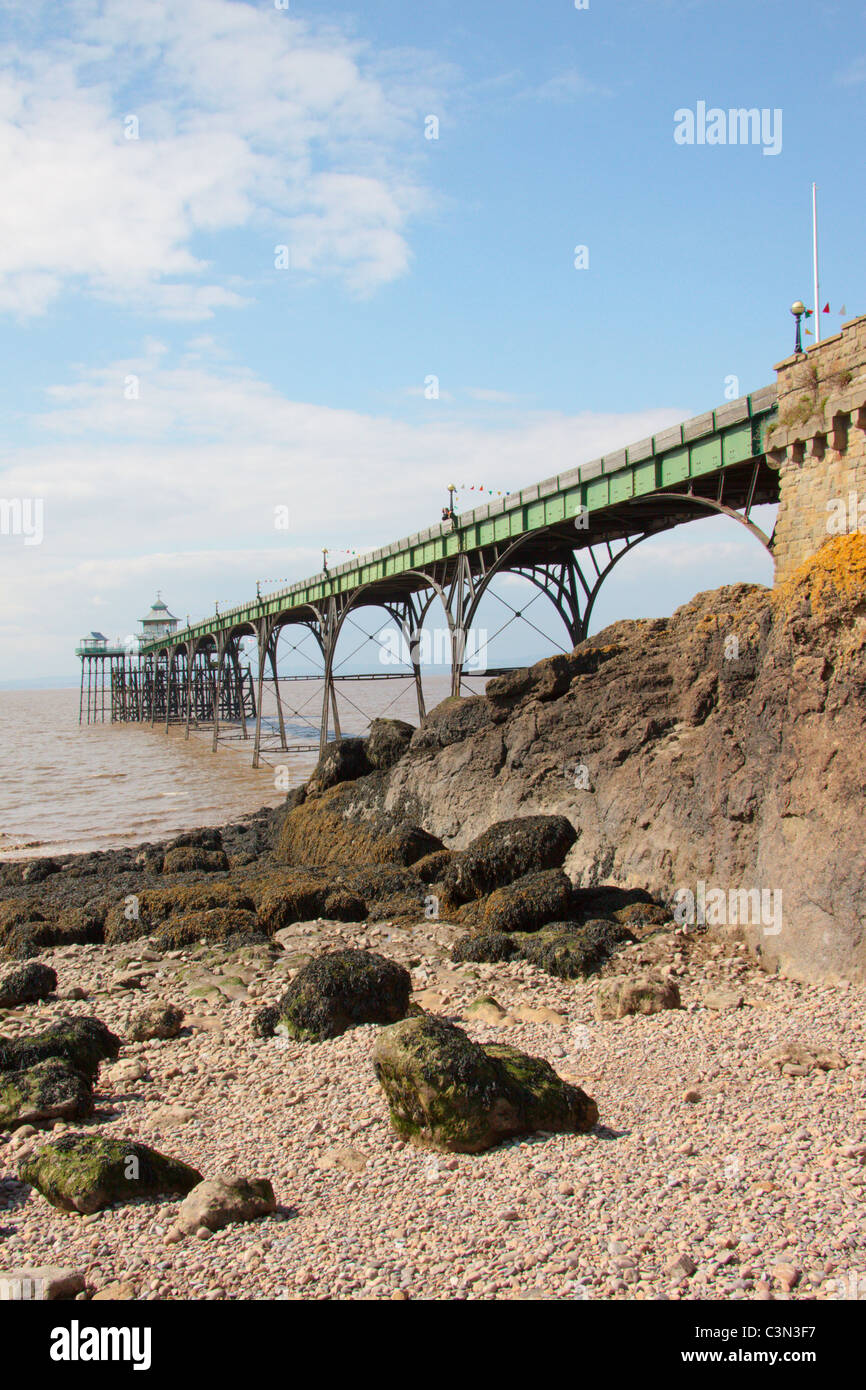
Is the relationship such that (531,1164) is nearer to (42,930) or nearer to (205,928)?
(205,928)

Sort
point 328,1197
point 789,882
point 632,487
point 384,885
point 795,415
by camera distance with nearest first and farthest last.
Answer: point 328,1197 → point 789,882 → point 795,415 → point 384,885 → point 632,487

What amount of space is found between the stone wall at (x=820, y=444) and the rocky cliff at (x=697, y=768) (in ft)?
3.55

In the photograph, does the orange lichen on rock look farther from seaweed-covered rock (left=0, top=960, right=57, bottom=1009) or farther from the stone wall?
seaweed-covered rock (left=0, top=960, right=57, bottom=1009)

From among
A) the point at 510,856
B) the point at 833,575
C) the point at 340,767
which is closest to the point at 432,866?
the point at 510,856

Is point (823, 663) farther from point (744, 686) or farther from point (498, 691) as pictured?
point (498, 691)

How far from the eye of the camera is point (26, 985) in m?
10.6

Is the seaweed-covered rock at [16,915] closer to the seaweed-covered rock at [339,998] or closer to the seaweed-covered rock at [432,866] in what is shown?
the seaweed-covered rock at [432,866]

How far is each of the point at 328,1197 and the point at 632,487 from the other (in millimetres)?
16719

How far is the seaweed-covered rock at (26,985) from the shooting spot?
10500 millimetres

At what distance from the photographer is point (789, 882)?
9.22 metres

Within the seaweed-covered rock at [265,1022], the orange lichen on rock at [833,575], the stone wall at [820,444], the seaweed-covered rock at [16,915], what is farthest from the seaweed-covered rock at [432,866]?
the orange lichen on rock at [833,575]

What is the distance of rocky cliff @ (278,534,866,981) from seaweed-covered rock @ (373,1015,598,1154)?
12.0 ft
